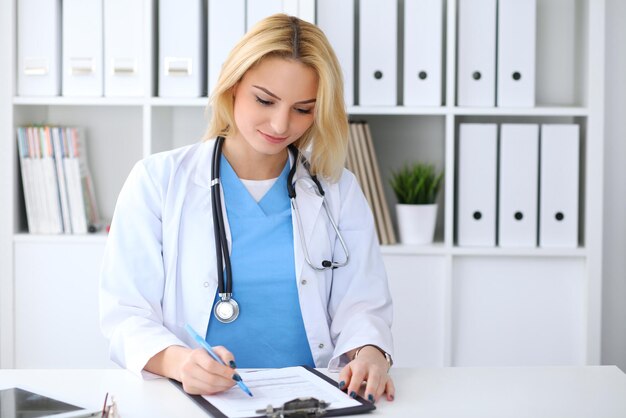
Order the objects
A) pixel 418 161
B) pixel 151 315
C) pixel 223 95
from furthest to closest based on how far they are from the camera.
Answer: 1. pixel 418 161
2. pixel 223 95
3. pixel 151 315

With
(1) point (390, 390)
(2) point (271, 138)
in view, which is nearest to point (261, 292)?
(2) point (271, 138)

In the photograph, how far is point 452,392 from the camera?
1457 mm

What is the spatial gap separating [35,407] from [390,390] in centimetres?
58

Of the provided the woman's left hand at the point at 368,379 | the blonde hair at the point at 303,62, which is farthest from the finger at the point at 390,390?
the blonde hair at the point at 303,62

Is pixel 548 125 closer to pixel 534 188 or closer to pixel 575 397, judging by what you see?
pixel 534 188

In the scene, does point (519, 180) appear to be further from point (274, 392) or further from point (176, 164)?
point (274, 392)

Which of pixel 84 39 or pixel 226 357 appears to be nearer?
pixel 226 357

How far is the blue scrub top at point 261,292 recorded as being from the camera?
5.77 ft

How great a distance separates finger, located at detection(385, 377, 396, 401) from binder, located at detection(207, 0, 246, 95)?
153cm

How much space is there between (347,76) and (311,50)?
39.4 inches

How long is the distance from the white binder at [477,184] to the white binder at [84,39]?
121 centimetres

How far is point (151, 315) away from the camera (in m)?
1.66

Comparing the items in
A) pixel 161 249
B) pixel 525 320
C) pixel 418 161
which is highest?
pixel 418 161

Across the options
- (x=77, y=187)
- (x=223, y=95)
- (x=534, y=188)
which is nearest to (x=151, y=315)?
(x=223, y=95)
